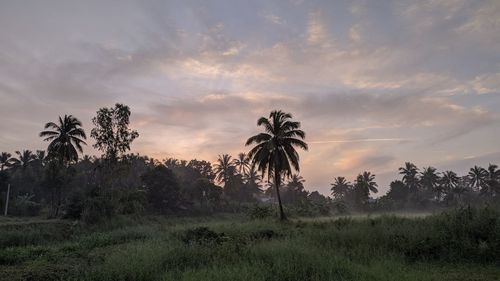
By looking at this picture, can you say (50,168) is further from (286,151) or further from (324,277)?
(324,277)

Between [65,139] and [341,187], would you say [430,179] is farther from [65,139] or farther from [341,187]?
[65,139]

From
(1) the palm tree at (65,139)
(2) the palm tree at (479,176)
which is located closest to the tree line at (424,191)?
(2) the palm tree at (479,176)

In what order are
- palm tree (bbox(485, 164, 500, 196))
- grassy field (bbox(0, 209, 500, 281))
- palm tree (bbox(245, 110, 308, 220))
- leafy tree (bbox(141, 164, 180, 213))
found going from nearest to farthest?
grassy field (bbox(0, 209, 500, 281)), palm tree (bbox(245, 110, 308, 220)), leafy tree (bbox(141, 164, 180, 213)), palm tree (bbox(485, 164, 500, 196))

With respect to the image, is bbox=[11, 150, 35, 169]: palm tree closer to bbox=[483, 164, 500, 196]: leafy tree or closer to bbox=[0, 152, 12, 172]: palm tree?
bbox=[0, 152, 12, 172]: palm tree

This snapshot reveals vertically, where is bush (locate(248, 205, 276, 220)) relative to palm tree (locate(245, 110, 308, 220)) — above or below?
below

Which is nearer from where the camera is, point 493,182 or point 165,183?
point 165,183

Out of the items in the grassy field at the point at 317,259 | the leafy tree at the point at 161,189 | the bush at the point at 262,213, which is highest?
the leafy tree at the point at 161,189

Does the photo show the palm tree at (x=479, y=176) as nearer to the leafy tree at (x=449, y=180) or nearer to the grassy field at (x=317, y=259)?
the leafy tree at (x=449, y=180)

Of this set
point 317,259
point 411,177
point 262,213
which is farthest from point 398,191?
point 317,259

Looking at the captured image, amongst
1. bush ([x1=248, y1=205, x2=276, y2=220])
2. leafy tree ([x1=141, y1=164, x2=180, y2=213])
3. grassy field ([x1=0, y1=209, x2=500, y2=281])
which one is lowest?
grassy field ([x1=0, y1=209, x2=500, y2=281])

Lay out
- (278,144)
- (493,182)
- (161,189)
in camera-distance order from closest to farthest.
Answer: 1. (278,144)
2. (161,189)
3. (493,182)

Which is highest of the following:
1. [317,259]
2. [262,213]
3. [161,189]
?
[161,189]

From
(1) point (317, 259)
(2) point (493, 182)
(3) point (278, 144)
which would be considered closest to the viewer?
(1) point (317, 259)

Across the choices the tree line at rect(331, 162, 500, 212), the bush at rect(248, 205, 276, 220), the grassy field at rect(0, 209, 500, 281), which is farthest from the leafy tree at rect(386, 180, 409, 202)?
the grassy field at rect(0, 209, 500, 281)
